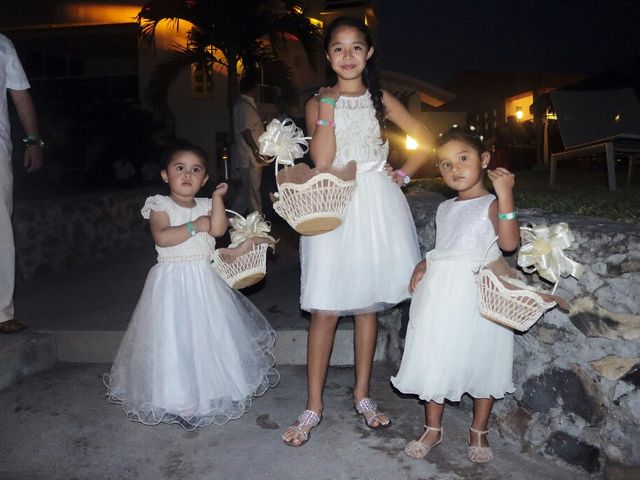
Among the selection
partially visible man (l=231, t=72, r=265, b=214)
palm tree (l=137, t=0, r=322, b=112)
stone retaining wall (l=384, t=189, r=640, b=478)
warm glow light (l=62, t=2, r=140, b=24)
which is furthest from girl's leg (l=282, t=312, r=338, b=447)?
warm glow light (l=62, t=2, r=140, b=24)

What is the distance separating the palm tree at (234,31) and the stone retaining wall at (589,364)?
388 inches

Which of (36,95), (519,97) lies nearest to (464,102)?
(519,97)

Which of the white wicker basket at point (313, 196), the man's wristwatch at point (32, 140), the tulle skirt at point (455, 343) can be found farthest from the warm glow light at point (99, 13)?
the tulle skirt at point (455, 343)

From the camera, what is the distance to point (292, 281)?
554 centimetres

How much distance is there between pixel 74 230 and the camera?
6543 millimetres

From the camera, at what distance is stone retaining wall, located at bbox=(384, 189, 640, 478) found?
2.50m

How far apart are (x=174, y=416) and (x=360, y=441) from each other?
3.32 feet

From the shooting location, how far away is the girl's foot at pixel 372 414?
3.11 meters

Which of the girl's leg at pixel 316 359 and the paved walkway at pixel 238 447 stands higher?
the girl's leg at pixel 316 359

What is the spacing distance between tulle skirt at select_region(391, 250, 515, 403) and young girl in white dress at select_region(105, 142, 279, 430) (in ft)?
3.35

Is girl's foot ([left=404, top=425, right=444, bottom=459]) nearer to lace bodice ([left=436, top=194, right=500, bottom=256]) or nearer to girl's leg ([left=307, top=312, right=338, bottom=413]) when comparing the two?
girl's leg ([left=307, top=312, right=338, bottom=413])

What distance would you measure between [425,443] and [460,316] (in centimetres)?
67

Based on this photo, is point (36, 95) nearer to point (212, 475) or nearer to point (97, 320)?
point (97, 320)

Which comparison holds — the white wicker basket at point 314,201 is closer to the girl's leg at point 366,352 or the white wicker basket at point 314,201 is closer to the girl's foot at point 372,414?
the girl's leg at point 366,352
